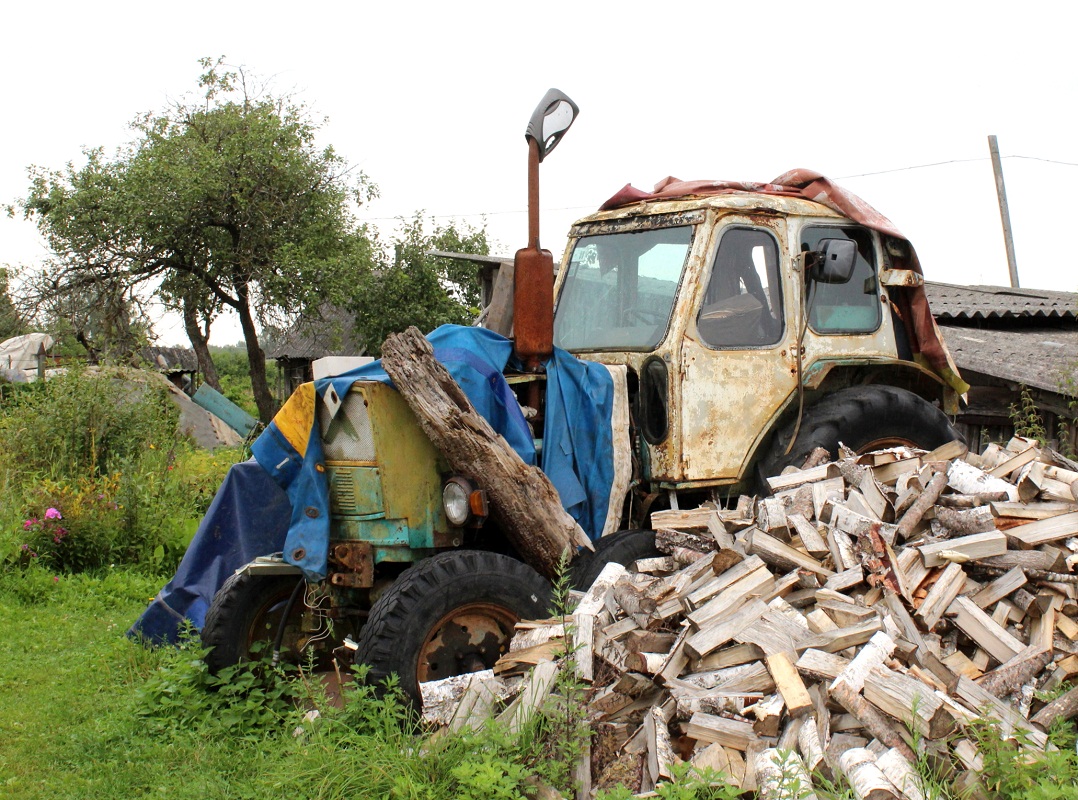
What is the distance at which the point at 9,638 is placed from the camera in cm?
643

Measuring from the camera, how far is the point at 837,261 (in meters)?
5.00

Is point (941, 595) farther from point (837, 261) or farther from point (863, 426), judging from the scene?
point (837, 261)

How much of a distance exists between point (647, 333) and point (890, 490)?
4.74ft

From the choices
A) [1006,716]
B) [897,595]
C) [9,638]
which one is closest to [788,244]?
[897,595]

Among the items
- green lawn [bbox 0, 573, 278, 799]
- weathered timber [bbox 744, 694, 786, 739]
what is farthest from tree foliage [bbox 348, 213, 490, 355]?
weathered timber [bbox 744, 694, 786, 739]

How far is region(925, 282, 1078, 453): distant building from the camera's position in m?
9.52

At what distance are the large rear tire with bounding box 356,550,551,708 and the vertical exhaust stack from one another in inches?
41.1

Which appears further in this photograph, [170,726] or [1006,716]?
[170,726]

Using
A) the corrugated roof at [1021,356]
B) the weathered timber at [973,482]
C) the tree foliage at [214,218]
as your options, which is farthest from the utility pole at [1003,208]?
the weathered timber at [973,482]

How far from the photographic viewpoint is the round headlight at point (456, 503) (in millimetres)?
4199

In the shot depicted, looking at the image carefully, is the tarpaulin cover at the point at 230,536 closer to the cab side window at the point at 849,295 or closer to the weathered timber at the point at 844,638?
the weathered timber at the point at 844,638

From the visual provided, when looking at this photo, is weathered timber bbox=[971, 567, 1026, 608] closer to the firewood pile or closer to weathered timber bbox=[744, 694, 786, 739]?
the firewood pile

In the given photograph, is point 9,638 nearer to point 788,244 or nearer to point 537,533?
point 537,533

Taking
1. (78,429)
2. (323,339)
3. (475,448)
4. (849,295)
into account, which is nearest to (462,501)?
(475,448)
